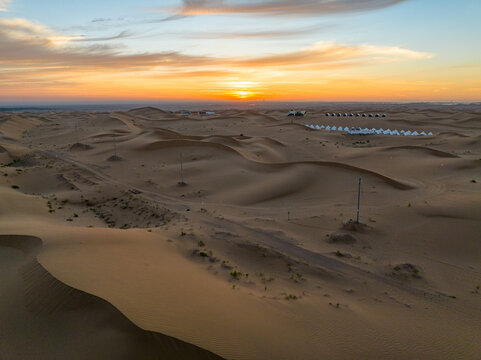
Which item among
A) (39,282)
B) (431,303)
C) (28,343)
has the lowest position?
(431,303)

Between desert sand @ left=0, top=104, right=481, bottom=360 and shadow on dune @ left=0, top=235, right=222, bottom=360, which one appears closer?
shadow on dune @ left=0, top=235, right=222, bottom=360

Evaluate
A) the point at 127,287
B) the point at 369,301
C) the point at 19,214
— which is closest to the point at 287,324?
the point at 369,301

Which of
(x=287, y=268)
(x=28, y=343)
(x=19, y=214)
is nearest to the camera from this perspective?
(x=28, y=343)

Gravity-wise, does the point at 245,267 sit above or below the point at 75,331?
below

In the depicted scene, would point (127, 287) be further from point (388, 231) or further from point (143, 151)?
point (143, 151)

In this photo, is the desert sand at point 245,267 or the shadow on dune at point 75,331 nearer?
the shadow on dune at point 75,331
